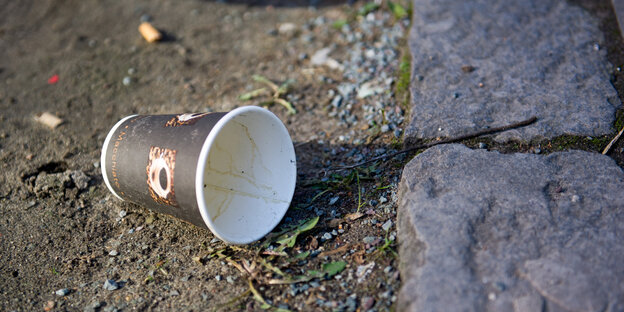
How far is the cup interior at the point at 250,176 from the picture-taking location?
238 centimetres

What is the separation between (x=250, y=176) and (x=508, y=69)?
1.73 m

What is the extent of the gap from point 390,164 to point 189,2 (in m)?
2.89

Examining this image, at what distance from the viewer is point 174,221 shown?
2543mm

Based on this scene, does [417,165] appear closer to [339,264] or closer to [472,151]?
[472,151]

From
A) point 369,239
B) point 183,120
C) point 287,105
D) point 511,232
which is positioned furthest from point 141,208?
point 511,232

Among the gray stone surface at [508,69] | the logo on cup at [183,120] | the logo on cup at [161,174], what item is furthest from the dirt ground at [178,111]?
the logo on cup at [183,120]

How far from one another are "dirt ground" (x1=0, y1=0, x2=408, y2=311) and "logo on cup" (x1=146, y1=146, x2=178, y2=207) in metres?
0.31

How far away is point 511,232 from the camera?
1.96 metres

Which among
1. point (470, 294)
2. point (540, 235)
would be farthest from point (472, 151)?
point (470, 294)

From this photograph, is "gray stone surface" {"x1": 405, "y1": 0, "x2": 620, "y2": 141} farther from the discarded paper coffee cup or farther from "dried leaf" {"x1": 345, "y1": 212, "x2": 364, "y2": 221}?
the discarded paper coffee cup

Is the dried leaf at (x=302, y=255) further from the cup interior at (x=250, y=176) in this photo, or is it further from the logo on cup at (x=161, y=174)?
the logo on cup at (x=161, y=174)

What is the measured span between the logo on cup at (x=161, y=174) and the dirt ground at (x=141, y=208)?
0.31m

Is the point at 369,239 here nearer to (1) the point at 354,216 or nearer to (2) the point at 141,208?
(1) the point at 354,216

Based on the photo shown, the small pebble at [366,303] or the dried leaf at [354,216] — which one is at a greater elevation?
the small pebble at [366,303]
